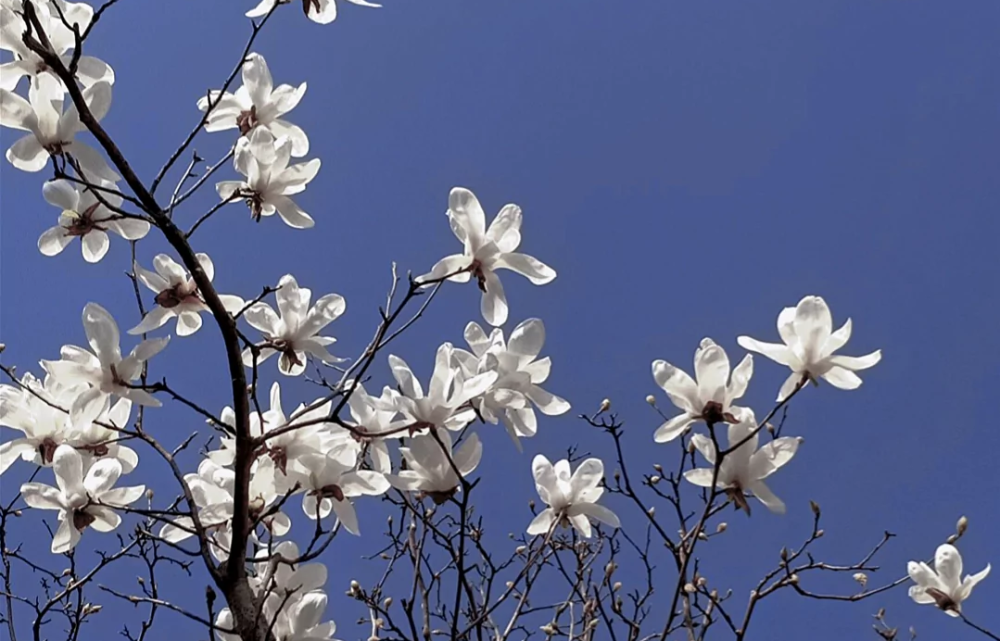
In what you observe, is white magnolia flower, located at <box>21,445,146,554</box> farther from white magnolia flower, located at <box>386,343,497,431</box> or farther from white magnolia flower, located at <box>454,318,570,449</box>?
white magnolia flower, located at <box>454,318,570,449</box>

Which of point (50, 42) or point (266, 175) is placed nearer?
point (50, 42)

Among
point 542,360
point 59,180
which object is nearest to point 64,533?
point 59,180

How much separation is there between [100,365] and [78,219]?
0.96ft

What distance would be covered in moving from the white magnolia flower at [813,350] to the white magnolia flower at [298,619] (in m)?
0.92

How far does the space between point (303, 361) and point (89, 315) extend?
0.41 metres

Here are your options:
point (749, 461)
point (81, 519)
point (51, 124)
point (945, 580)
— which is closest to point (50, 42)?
point (51, 124)

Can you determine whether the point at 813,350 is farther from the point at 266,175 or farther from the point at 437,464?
the point at 266,175

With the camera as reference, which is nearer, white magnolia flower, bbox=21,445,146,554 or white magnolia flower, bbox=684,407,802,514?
white magnolia flower, bbox=21,445,146,554

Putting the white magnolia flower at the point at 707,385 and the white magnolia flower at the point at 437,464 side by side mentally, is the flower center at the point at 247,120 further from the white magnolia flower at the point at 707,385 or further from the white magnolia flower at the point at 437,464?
the white magnolia flower at the point at 707,385

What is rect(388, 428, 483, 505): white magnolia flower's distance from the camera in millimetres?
1446

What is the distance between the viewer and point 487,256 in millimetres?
1503

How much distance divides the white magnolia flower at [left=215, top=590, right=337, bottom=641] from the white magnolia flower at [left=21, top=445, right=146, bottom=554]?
0.28m

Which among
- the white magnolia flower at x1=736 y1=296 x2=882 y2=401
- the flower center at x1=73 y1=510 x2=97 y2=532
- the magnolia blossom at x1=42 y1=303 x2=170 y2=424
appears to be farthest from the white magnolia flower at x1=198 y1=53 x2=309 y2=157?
the white magnolia flower at x1=736 y1=296 x2=882 y2=401

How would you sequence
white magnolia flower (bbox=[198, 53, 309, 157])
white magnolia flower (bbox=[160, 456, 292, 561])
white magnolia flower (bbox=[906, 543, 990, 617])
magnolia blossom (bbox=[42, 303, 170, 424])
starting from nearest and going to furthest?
magnolia blossom (bbox=[42, 303, 170, 424]) → white magnolia flower (bbox=[160, 456, 292, 561]) → white magnolia flower (bbox=[198, 53, 309, 157]) → white magnolia flower (bbox=[906, 543, 990, 617])
